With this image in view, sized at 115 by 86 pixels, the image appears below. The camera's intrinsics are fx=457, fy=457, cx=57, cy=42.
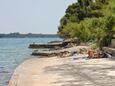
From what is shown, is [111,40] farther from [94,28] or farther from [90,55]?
[90,55]

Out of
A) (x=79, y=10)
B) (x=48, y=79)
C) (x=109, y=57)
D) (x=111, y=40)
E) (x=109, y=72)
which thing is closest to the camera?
(x=48, y=79)

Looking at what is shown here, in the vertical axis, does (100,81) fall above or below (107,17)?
below

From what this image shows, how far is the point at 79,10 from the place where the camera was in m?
95.6

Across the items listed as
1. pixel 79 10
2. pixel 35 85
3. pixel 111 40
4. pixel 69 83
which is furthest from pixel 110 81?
pixel 79 10

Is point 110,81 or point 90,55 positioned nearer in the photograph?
point 110,81

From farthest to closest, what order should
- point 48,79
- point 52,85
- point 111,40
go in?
point 111,40 < point 48,79 < point 52,85

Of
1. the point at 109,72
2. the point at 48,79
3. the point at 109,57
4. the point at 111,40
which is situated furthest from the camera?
the point at 111,40

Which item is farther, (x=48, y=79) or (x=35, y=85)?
(x=48, y=79)

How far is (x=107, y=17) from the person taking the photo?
37812 mm

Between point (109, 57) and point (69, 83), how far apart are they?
16.6m

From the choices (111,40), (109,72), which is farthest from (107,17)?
(109,72)

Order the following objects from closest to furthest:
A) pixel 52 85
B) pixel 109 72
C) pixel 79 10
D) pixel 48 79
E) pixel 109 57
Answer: pixel 52 85 → pixel 48 79 → pixel 109 72 → pixel 109 57 → pixel 79 10

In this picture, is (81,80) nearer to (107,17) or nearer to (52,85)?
(52,85)

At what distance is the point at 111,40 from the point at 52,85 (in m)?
25.1
